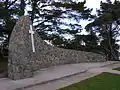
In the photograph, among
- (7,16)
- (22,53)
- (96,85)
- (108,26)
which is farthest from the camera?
(108,26)

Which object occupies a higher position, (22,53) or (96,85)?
(22,53)

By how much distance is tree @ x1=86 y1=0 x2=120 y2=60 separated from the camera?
1088 inches

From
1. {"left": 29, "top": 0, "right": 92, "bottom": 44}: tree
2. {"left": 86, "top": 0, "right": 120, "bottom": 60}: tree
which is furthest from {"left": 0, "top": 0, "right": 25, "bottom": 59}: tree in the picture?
{"left": 86, "top": 0, "right": 120, "bottom": 60}: tree

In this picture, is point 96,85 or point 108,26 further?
point 108,26

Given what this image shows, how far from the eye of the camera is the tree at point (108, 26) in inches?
1088

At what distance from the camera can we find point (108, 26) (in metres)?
29.1

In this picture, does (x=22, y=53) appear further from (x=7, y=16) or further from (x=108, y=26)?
(x=108, y=26)

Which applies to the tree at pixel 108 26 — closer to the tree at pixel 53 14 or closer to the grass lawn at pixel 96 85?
the tree at pixel 53 14

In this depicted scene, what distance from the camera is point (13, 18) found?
18234mm

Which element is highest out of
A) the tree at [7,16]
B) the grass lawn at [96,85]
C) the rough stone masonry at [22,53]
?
the tree at [7,16]

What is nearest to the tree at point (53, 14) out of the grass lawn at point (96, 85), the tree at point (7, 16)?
the tree at point (7, 16)

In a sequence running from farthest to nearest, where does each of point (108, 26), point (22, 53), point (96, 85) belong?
point (108, 26)
point (22, 53)
point (96, 85)

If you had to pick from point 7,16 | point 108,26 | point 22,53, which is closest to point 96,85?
point 22,53

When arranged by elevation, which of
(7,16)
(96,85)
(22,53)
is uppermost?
(7,16)
